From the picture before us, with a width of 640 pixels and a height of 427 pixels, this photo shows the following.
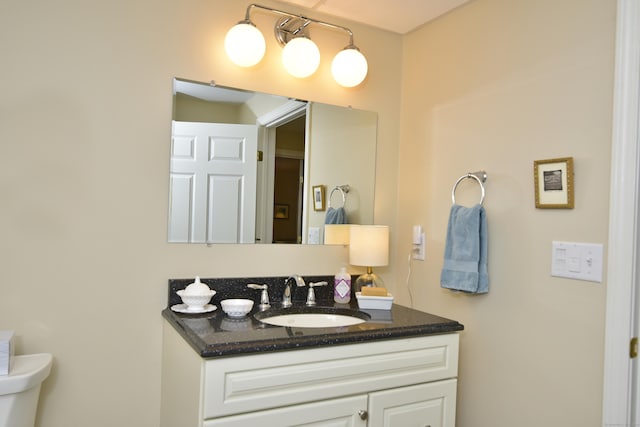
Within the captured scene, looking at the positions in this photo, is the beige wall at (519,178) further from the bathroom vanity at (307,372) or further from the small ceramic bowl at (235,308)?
the small ceramic bowl at (235,308)

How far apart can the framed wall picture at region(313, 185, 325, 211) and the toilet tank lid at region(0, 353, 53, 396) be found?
1212 mm

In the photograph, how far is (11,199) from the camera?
5.23 ft

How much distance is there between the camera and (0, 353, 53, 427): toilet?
1350mm

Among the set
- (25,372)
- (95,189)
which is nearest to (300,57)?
(95,189)

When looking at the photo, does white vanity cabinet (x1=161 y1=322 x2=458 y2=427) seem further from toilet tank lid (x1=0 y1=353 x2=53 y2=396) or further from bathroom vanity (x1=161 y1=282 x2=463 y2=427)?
toilet tank lid (x1=0 y1=353 x2=53 y2=396)

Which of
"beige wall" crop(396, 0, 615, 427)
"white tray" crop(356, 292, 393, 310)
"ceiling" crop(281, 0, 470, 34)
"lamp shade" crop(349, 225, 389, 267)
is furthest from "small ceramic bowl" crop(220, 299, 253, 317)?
"ceiling" crop(281, 0, 470, 34)

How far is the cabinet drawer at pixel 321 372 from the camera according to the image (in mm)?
1340

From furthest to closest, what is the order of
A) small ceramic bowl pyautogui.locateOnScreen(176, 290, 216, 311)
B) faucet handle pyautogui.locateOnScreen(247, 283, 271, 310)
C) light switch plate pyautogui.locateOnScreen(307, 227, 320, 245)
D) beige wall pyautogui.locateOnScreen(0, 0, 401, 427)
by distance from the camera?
light switch plate pyautogui.locateOnScreen(307, 227, 320, 245)
faucet handle pyautogui.locateOnScreen(247, 283, 271, 310)
small ceramic bowl pyautogui.locateOnScreen(176, 290, 216, 311)
beige wall pyautogui.locateOnScreen(0, 0, 401, 427)

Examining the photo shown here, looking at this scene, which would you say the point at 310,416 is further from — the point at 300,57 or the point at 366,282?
the point at 300,57

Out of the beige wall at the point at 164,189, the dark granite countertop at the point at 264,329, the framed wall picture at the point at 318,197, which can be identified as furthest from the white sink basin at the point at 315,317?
the framed wall picture at the point at 318,197

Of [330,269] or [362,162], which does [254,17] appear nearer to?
[362,162]

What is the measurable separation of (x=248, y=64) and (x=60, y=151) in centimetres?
82

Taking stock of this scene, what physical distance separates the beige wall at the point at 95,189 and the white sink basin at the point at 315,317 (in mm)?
300

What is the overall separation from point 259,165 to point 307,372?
941 mm
